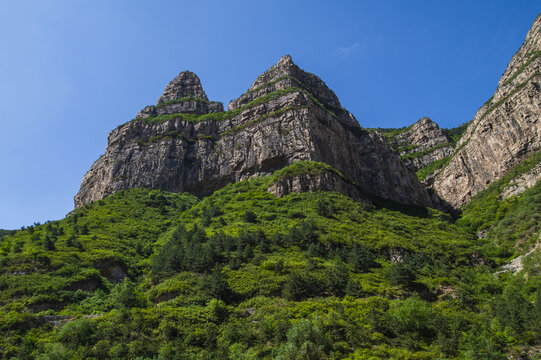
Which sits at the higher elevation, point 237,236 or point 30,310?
point 237,236

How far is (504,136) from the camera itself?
7794cm

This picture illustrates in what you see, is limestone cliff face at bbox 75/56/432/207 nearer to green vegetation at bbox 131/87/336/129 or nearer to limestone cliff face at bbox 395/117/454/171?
green vegetation at bbox 131/87/336/129

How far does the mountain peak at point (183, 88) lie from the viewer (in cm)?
11975

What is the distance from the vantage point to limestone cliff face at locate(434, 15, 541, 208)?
73.8 m

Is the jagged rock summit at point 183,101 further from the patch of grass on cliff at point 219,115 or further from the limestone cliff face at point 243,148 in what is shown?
the patch of grass on cliff at point 219,115

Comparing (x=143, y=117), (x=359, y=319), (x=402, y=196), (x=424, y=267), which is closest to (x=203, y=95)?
(x=143, y=117)

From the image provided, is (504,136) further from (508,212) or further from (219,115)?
(219,115)

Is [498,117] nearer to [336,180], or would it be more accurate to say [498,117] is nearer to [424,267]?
[336,180]

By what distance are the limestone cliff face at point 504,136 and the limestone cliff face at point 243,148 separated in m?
9.00

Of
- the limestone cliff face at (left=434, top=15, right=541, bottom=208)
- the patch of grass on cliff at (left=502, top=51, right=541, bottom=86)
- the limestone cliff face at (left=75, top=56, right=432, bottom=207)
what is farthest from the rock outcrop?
the patch of grass on cliff at (left=502, top=51, right=541, bottom=86)

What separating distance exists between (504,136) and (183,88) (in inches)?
3672

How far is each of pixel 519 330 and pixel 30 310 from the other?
37.9 meters

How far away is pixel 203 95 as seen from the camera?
401ft

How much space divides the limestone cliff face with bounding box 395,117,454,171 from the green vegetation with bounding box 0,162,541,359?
71.4 metres
